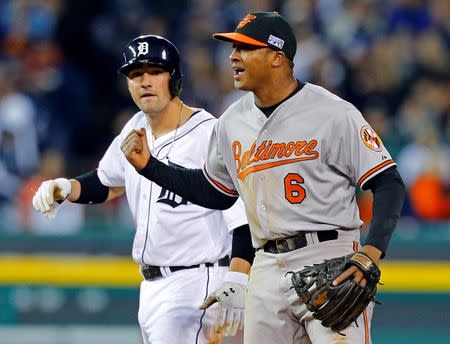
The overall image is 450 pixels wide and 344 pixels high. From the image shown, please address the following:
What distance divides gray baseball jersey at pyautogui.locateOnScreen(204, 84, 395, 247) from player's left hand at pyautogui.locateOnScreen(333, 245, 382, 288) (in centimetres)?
25

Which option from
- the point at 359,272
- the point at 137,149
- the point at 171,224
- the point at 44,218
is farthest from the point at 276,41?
the point at 44,218

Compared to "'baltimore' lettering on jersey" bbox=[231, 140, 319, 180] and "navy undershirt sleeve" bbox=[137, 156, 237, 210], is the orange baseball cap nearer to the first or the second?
"'baltimore' lettering on jersey" bbox=[231, 140, 319, 180]

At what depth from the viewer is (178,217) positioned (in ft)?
16.6

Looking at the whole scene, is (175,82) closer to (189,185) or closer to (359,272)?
(189,185)

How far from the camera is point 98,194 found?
17.8ft

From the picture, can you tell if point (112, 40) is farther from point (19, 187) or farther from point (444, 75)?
Answer: point (444, 75)

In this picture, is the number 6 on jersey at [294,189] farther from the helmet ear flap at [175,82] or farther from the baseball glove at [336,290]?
the helmet ear flap at [175,82]

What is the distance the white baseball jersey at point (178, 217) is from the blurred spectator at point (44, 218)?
3791 millimetres

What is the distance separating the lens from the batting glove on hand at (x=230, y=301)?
4.69 meters

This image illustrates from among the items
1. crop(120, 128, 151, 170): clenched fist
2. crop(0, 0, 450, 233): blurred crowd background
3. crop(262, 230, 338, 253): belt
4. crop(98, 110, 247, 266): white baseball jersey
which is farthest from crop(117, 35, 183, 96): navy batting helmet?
crop(0, 0, 450, 233): blurred crowd background

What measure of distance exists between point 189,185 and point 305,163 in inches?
26.7

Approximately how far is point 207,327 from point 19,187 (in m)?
5.26

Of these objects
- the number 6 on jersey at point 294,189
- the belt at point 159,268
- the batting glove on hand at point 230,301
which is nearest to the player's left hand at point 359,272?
the number 6 on jersey at point 294,189

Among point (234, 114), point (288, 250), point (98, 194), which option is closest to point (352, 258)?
point (288, 250)
